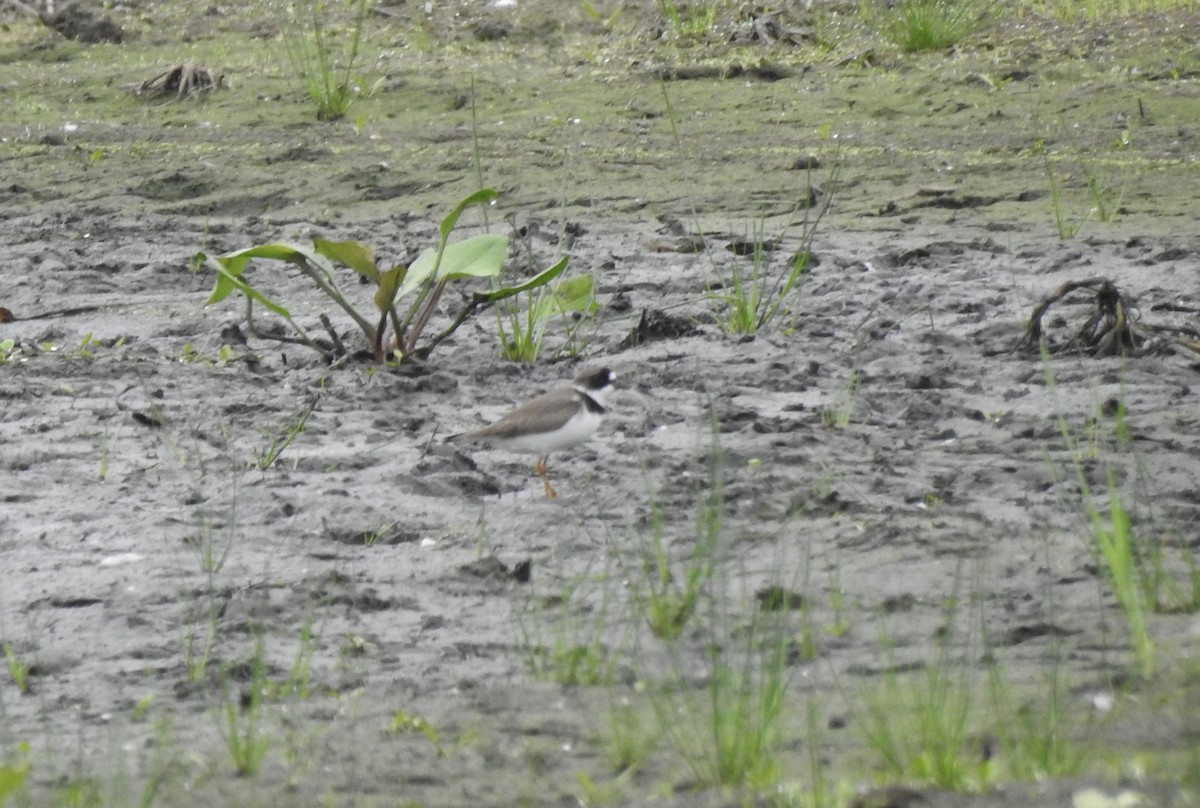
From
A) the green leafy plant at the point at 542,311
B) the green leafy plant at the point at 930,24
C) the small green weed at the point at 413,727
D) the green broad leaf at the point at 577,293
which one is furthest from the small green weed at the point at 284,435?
the green leafy plant at the point at 930,24

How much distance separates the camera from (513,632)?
3242mm

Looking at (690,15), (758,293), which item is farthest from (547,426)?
(690,15)

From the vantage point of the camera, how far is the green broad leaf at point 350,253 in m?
5.29

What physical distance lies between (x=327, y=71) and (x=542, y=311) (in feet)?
15.2

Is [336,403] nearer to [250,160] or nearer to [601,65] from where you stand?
[250,160]

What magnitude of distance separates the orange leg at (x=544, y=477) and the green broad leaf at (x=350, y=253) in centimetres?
113

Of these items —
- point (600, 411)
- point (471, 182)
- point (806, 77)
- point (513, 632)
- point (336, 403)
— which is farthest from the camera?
point (806, 77)

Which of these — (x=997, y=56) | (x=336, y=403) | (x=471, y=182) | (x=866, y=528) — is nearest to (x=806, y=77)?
(x=997, y=56)

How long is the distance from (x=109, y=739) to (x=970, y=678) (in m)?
1.46

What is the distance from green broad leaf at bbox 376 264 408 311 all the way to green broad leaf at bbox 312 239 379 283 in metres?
0.04

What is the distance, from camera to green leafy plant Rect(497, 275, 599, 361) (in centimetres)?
556

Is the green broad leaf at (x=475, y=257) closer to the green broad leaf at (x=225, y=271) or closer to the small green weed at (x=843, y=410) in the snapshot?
the green broad leaf at (x=225, y=271)

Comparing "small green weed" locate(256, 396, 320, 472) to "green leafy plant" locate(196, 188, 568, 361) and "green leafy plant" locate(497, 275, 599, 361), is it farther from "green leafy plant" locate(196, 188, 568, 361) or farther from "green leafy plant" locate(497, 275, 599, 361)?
"green leafy plant" locate(497, 275, 599, 361)

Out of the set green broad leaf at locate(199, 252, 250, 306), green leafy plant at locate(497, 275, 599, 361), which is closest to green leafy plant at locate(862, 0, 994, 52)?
green leafy plant at locate(497, 275, 599, 361)
